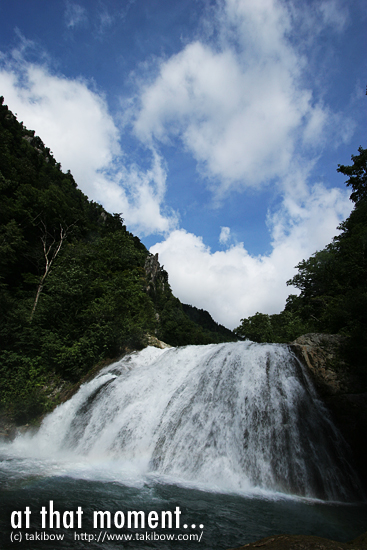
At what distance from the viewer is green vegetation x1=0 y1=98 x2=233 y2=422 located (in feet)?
49.5

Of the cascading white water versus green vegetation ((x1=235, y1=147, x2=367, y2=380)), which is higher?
green vegetation ((x1=235, y1=147, x2=367, y2=380))

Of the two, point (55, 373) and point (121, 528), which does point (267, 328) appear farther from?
point (121, 528)

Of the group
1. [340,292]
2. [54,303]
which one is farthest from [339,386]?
[54,303]

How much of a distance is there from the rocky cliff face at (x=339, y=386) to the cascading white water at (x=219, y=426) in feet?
1.21

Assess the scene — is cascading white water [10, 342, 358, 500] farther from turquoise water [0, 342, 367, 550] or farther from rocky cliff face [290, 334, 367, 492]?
rocky cliff face [290, 334, 367, 492]

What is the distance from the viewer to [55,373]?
1569 centimetres

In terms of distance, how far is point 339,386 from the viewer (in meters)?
9.65

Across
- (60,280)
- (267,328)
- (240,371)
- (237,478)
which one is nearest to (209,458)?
(237,478)

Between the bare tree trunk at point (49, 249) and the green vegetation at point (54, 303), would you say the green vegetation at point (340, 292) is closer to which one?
the green vegetation at point (54, 303)

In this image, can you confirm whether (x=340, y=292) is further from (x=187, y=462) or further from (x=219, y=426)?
(x=187, y=462)

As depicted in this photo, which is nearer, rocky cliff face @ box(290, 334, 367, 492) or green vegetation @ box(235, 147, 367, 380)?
rocky cliff face @ box(290, 334, 367, 492)

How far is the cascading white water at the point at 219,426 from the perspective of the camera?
799cm

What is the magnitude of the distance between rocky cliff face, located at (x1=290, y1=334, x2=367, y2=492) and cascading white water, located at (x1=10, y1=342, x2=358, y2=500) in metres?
0.37

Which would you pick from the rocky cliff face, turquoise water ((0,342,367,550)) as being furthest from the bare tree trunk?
the rocky cliff face
